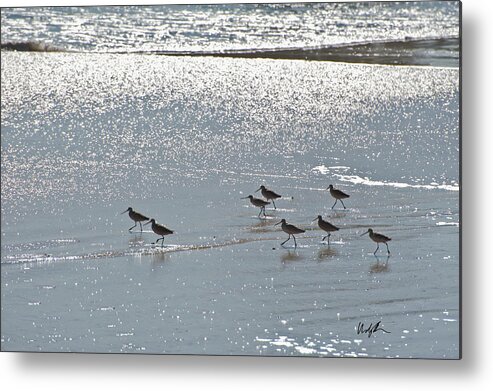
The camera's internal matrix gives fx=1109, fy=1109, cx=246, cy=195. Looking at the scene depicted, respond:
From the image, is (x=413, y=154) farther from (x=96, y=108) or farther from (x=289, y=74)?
(x=96, y=108)

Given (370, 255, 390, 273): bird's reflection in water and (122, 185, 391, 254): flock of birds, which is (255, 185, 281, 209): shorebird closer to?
(122, 185, 391, 254): flock of birds

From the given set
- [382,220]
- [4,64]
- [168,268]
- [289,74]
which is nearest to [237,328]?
[168,268]

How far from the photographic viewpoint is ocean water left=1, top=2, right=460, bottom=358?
3.35 metres

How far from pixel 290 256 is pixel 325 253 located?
0.36 ft

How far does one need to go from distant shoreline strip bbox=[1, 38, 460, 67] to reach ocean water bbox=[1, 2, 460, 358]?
0.02 meters

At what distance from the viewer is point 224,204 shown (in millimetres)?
3492

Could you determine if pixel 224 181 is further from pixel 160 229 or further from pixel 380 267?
pixel 380 267

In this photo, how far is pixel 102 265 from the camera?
11.6ft

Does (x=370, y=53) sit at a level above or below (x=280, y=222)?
above

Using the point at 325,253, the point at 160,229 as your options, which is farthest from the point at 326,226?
the point at 160,229

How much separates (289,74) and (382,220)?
0.54 metres

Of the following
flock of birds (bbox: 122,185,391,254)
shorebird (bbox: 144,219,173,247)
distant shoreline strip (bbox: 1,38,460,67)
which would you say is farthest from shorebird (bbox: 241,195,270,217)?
distant shoreline strip (bbox: 1,38,460,67)
